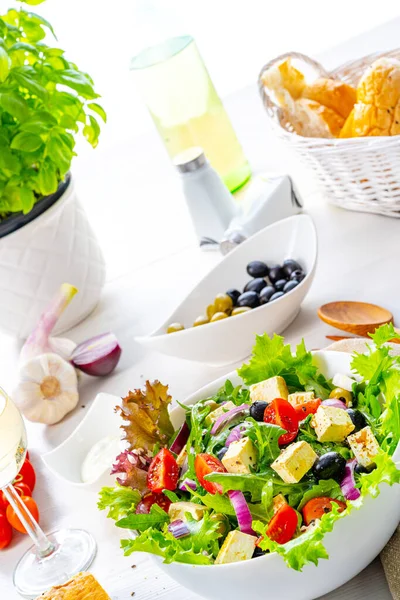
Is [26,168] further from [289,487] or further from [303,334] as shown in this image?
[289,487]

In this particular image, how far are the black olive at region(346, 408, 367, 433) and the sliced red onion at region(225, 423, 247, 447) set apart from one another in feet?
0.45

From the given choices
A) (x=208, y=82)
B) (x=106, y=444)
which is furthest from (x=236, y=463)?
(x=208, y=82)

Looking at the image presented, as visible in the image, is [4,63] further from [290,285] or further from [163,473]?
[163,473]

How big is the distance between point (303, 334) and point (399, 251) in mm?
285

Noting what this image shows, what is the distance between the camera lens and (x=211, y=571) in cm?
87

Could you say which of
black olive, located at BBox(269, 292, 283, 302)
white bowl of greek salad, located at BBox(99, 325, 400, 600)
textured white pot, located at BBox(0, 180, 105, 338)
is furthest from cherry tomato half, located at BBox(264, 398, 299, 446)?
textured white pot, located at BBox(0, 180, 105, 338)

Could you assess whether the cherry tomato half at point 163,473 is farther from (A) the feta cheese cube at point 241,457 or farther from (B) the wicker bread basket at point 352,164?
(B) the wicker bread basket at point 352,164

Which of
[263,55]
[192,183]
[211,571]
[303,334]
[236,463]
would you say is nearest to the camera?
[211,571]

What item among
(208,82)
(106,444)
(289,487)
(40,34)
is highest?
(40,34)

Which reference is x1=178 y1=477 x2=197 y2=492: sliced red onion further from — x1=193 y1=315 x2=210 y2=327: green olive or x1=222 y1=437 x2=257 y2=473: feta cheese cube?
x1=193 y1=315 x2=210 y2=327: green olive

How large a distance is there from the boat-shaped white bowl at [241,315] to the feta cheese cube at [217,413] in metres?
0.32

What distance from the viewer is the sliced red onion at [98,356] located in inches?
64.2

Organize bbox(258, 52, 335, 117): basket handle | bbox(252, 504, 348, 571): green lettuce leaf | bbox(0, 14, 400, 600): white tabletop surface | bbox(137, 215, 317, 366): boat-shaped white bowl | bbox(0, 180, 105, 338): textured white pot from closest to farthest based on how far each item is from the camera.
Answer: bbox(252, 504, 348, 571): green lettuce leaf
bbox(0, 14, 400, 600): white tabletop surface
bbox(137, 215, 317, 366): boat-shaped white bowl
bbox(0, 180, 105, 338): textured white pot
bbox(258, 52, 335, 117): basket handle

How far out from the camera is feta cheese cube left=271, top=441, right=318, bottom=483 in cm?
92
